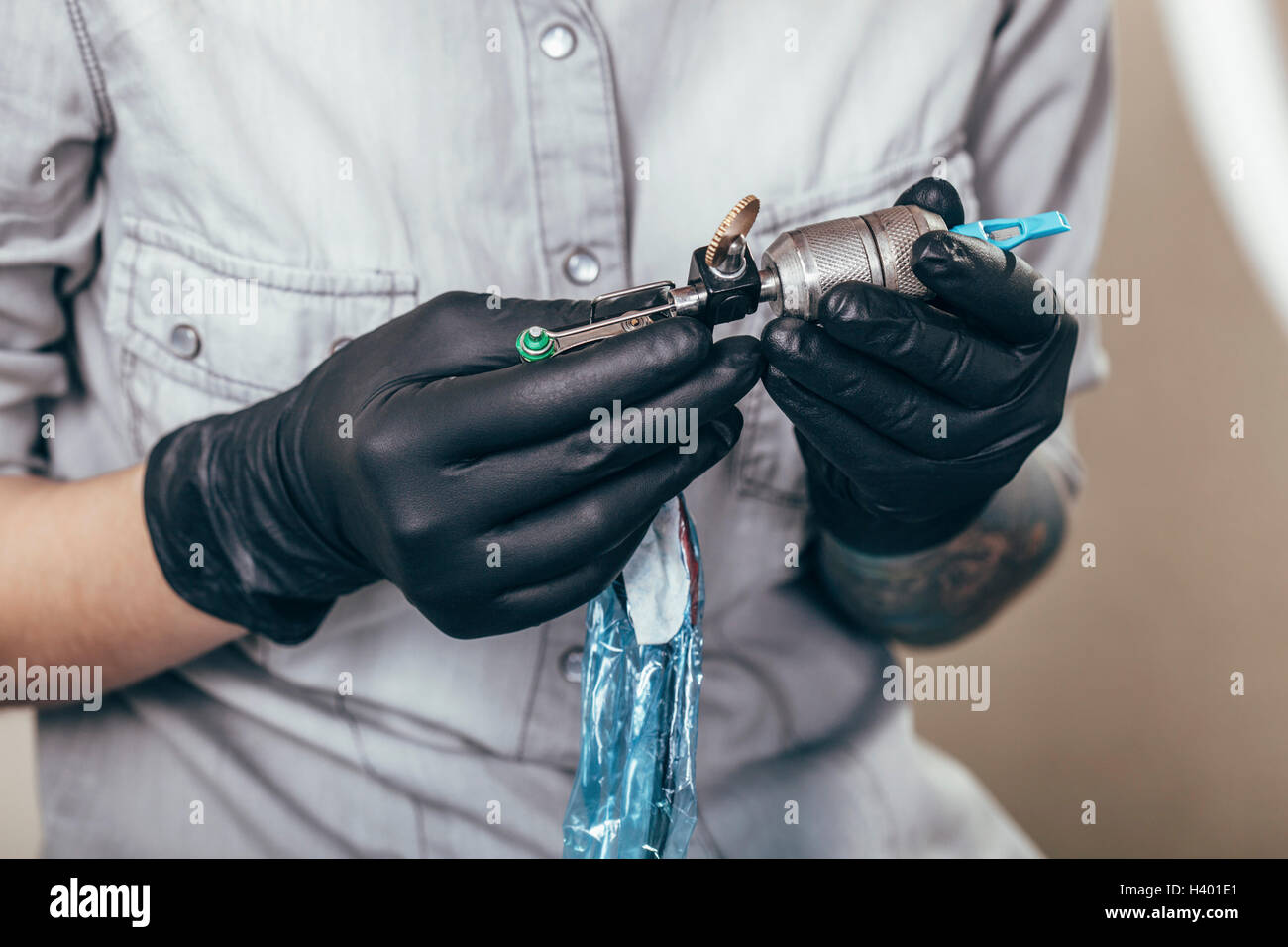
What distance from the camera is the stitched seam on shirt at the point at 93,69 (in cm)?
63

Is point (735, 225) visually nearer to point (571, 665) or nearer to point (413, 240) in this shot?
point (413, 240)

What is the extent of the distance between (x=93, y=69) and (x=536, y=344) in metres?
0.38

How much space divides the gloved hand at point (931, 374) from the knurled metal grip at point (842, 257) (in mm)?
11

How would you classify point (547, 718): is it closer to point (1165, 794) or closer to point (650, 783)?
point (650, 783)

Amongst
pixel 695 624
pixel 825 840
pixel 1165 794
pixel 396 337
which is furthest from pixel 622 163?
pixel 1165 794

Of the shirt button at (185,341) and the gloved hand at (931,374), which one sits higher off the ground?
the shirt button at (185,341)

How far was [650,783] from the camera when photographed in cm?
62

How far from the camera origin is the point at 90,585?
2.23 feet

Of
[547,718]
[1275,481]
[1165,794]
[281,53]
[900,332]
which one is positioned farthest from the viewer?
[1165,794]

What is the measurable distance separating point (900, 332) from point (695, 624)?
0.22 metres

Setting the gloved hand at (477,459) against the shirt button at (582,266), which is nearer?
the gloved hand at (477,459)

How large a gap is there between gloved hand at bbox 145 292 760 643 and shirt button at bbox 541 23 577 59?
0.20 metres

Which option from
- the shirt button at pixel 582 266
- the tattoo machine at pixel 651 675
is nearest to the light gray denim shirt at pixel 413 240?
the shirt button at pixel 582 266

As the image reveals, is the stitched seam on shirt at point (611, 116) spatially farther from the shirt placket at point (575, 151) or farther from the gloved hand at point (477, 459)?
the gloved hand at point (477, 459)
